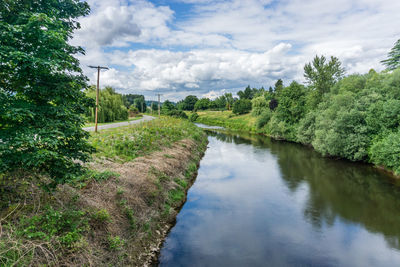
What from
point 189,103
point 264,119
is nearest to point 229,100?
point 189,103

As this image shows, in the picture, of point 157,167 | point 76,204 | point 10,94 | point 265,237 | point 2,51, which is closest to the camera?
point 2,51

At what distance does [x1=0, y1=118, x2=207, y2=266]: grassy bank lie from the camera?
19.1 ft

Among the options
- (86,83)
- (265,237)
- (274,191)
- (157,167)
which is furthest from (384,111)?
(86,83)

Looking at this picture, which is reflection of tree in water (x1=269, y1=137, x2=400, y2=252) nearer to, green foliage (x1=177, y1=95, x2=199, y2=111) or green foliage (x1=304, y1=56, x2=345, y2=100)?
green foliage (x1=304, y1=56, x2=345, y2=100)

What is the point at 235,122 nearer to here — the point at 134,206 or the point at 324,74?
the point at 324,74

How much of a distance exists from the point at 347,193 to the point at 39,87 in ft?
66.4

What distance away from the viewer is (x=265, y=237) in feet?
37.3

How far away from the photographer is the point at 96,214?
8.13m

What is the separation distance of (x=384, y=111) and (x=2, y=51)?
2800cm

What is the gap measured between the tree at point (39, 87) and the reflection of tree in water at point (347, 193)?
1312 centimetres

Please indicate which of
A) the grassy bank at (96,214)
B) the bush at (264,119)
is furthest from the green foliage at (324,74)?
the grassy bank at (96,214)

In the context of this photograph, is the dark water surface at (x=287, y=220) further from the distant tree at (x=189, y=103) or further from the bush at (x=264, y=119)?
the distant tree at (x=189, y=103)

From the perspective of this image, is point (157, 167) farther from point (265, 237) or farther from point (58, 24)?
point (58, 24)

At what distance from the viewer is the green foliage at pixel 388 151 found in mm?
19031
